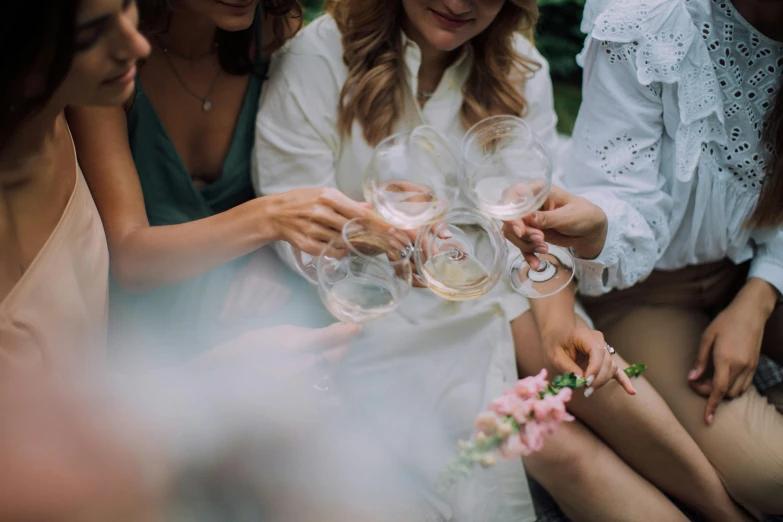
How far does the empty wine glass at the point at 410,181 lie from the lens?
3.48 ft

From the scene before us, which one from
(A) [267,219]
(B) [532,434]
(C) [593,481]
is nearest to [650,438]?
(C) [593,481]

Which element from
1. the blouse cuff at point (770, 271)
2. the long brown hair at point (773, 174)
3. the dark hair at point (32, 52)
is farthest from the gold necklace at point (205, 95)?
the blouse cuff at point (770, 271)

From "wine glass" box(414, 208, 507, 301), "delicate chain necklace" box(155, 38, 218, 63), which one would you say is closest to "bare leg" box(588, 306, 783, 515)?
"wine glass" box(414, 208, 507, 301)

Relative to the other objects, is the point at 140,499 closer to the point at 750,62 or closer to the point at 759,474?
the point at 759,474

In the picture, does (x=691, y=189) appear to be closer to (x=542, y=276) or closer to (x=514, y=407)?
(x=542, y=276)

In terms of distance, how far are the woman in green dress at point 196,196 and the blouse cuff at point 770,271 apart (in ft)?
3.14

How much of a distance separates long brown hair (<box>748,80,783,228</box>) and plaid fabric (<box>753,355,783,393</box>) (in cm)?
46

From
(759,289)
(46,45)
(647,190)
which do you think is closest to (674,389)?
(759,289)

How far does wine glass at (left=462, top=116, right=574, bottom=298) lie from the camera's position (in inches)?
42.9

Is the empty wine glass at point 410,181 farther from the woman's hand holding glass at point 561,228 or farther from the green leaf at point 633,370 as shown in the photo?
the green leaf at point 633,370

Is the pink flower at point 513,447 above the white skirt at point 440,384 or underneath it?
above

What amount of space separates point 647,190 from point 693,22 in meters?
0.34

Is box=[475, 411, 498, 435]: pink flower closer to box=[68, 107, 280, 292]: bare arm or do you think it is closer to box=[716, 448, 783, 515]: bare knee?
box=[68, 107, 280, 292]: bare arm

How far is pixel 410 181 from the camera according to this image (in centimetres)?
108
